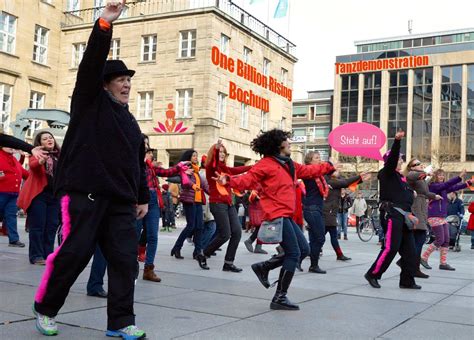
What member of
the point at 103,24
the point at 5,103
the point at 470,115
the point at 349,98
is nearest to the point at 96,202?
the point at 103,24

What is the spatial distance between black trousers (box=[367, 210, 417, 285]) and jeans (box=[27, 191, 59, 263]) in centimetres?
449

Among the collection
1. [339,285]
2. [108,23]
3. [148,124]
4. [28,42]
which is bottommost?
[339,285]

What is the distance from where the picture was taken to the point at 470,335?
4.83 m

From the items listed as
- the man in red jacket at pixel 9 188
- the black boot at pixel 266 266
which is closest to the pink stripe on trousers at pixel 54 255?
the black boot at pixel 266 266

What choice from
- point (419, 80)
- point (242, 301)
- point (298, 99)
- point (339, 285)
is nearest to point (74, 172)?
point (242, 301)

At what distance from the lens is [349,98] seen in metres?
70.2

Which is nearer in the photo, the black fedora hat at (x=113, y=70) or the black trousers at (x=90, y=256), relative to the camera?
the black trousers at (x=90, y=256)

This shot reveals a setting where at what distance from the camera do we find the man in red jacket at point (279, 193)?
579 cm

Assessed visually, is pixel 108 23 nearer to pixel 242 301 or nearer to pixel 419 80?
pixel 242 301

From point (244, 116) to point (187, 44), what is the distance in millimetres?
5287

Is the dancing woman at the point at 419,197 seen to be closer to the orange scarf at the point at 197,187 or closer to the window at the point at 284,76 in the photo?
the orange scarf at the point at 197,187

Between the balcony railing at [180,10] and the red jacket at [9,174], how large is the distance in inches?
855

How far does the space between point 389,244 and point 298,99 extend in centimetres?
8229

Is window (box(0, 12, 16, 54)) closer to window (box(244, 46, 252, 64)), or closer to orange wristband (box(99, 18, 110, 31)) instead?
window (box(244, 46, 252, 64))
